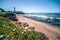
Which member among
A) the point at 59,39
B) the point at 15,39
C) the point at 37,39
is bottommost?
the point at 59,39

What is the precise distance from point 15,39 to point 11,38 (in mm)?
174

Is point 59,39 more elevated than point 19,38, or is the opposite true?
point 19,38

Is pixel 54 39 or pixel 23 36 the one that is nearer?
pixel 23 36

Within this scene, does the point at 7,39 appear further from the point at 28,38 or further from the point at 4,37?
the point at 28,38

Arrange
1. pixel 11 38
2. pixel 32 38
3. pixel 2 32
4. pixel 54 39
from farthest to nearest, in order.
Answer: pixel 54 39, pixel 32 38, pixel 2 32, pixel 11 38

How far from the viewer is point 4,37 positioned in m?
5.55

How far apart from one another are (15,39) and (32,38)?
1.56 m

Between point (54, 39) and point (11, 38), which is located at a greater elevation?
point (11, 38)

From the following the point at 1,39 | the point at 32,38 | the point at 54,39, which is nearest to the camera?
the point at 1,39

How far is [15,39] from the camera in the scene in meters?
5.74

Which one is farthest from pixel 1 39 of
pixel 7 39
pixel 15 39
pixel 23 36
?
pixel 23 36

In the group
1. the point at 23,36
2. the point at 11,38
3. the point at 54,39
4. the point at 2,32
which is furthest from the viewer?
the point at 54,39

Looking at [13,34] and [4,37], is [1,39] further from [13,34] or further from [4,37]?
[13,34]

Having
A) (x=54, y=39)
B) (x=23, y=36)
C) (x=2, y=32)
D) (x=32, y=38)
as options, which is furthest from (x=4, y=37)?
(x=54, y=39)
